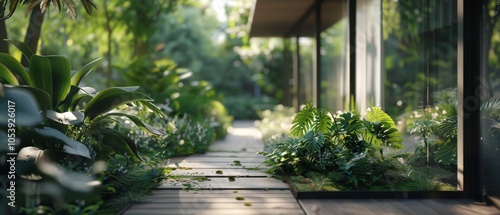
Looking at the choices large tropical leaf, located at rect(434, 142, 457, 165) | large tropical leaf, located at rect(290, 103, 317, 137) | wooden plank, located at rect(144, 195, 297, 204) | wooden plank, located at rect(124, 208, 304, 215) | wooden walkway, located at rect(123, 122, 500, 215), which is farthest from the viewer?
A: large tropical leaf, located at rect(290, 103, 317, 137)

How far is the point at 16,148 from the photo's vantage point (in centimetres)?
419

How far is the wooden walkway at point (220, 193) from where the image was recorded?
12.3 ft

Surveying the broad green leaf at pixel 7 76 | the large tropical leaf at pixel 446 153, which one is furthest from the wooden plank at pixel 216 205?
the large tropical leaf at pixel 446 153

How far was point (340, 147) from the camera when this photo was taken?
5137 millimetres

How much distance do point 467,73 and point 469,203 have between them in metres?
1.02

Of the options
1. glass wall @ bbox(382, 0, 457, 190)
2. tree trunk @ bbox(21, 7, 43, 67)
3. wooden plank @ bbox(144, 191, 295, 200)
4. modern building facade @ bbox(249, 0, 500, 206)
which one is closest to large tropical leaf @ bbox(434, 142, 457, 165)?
glass wall @ bbox(382, 0, 457, 190)

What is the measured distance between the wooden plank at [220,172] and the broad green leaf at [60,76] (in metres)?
1.32

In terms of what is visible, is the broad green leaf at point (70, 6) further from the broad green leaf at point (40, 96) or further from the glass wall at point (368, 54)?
the glass wall at point (368, 54)

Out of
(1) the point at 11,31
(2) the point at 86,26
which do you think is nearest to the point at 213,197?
(2) the point at 86,26

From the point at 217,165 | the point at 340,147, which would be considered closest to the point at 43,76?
the point at 217,165

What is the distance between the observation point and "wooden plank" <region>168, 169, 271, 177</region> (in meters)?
5.26

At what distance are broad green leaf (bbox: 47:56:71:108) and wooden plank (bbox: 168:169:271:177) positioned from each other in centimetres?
132

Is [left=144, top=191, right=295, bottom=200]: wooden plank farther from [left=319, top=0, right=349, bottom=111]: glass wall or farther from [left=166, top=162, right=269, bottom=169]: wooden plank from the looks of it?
[left=319, top=0, right=349, bottom=111]: glass wall

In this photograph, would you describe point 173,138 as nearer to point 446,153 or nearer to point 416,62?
point 446,153
